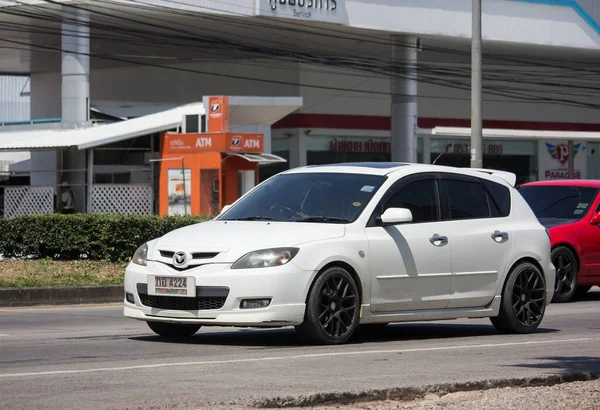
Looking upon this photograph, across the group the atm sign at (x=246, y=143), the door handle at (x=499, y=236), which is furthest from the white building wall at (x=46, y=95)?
the door handle at (x=499, y=236)

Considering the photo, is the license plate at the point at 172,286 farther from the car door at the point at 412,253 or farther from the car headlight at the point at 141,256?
the car door at the point at 412,253

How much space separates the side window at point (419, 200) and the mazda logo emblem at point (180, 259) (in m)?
1.99

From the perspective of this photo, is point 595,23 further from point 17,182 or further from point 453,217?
point 453,217

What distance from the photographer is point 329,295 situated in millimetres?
9992

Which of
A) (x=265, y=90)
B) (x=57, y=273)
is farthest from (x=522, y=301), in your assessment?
(x=265, y=90)

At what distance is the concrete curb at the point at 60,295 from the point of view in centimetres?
1625

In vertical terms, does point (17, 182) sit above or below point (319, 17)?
below

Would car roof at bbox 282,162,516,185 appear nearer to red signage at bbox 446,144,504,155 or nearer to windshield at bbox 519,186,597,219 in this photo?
windshield at bbox 519,186,597,219

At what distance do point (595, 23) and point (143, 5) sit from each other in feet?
74.8

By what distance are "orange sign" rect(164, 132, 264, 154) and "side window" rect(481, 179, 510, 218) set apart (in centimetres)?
1896

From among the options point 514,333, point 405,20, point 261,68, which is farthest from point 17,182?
point 514,333

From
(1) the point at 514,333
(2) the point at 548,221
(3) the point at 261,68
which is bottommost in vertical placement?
(1) the point at 514,333

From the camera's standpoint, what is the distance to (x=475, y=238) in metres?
→ 11.3

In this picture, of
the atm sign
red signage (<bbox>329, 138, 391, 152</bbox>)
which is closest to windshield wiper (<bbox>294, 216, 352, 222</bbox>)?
the atm sign
